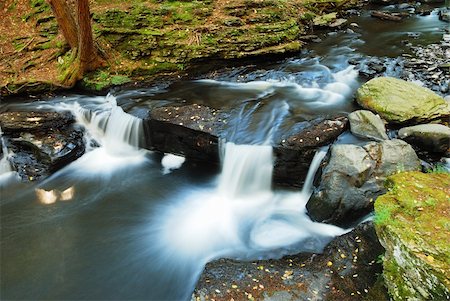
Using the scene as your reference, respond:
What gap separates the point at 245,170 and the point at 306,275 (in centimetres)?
253

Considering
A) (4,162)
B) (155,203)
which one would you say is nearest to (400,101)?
(155,203)

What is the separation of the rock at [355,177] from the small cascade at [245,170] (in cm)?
115

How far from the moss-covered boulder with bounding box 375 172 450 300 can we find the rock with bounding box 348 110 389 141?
1.94 meters

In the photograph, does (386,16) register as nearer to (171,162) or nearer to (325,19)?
(325,19)

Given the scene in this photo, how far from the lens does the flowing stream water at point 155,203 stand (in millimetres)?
5211

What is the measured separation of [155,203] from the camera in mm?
6727

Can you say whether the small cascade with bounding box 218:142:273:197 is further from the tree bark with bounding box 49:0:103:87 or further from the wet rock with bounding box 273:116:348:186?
the tree bark with bounding box 49:0:103:87

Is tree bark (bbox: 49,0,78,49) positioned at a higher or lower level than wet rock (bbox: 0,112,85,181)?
higher

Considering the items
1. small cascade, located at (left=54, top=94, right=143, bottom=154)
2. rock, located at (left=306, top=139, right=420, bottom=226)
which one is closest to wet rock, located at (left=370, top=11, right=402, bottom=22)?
rock, located at (left=306, top=139, right=420, bottom=226)

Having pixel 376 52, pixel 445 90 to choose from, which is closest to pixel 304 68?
pixel 376 52

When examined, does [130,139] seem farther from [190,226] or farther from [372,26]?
[372,26]

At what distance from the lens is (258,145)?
6.67 meters

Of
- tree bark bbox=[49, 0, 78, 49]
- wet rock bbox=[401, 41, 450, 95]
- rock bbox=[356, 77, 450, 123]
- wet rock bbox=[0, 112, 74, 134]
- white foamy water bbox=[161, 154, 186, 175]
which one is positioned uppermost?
tree bark bbox=[49, 0, 78, 49]

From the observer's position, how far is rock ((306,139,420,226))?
530 cm
